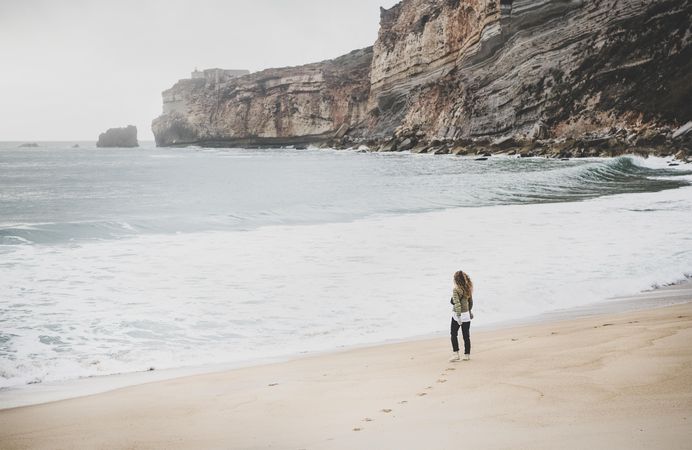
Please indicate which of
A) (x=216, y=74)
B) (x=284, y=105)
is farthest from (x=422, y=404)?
(x=216, y=74)

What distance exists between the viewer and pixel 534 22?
5244 centimetres

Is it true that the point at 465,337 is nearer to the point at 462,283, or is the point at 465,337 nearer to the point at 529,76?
the point at 462,283

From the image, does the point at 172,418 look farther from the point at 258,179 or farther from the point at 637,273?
the point at 258,179

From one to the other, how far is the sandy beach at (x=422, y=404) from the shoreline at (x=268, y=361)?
0.27 meters

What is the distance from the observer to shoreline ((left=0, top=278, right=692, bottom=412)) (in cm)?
551

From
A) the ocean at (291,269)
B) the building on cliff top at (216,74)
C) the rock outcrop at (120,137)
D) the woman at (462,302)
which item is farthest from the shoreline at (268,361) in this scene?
the rock outcrop at (120,137)

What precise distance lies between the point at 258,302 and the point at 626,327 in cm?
544

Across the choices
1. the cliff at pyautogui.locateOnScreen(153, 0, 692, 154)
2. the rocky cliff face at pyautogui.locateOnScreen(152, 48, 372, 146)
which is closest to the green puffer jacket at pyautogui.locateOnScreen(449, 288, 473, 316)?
the cliff at pyautogui.locateOnScreen(153, 0, 692, 154)

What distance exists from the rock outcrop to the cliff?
9037cm

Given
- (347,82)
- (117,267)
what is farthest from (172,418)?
(347,82)

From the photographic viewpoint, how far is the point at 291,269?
11.2m

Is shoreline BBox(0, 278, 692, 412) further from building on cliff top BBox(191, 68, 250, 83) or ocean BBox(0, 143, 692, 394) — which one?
building on cliff top BBox(191, 68, 250, 83)

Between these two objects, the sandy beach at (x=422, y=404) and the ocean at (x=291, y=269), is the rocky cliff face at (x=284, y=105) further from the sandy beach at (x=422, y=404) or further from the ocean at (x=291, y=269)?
the sandy beach at (x=422, y=404)

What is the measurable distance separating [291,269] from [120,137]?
557 feet
